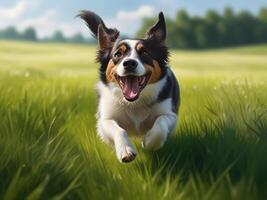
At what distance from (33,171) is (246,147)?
55.1 inches

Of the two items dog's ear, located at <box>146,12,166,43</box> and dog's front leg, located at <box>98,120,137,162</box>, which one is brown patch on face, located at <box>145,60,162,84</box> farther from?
dog's front leg, located at <box>98,120,137,162</box>

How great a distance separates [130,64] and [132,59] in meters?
0.05

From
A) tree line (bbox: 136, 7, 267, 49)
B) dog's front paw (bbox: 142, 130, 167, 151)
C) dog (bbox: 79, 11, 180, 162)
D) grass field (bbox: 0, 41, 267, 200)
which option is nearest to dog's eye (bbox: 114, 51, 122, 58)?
dog (bbox: 79, 11, 180, 162)

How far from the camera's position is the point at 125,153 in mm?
3961

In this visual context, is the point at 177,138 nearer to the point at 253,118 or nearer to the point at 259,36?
the point at 253,118

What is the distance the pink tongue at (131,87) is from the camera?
4715mm

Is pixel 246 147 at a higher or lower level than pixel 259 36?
higher

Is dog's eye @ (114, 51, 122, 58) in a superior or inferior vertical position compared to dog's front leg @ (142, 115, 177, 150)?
superior

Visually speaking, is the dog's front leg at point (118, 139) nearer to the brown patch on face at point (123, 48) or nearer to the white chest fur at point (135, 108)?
the white chest fur at point (135, 108)

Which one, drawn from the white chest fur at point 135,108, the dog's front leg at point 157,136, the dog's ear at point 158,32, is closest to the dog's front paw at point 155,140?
the dog's front leg at point 157,136

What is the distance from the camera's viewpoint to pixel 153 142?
13.9 feet

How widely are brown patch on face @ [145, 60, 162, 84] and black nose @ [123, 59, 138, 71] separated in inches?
11.0

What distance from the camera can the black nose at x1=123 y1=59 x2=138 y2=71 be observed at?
450cm

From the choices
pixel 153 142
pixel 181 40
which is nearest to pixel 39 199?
→ pixel 153 142
